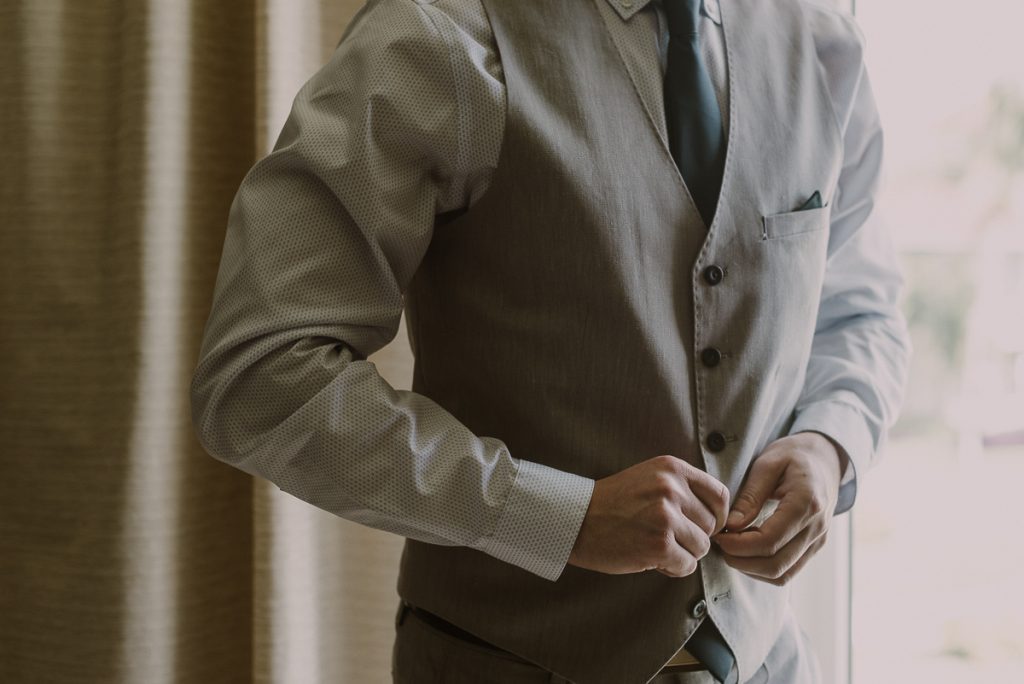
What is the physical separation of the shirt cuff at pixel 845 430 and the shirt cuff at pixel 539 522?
320mm

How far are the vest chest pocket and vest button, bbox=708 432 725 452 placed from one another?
0.61ft

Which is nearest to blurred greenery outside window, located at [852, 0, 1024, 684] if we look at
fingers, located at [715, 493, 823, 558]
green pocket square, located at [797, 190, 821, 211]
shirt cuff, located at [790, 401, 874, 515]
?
shirt cuff, located at [790, 401, 874, 515]

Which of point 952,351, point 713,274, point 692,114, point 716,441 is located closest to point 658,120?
point 692,114

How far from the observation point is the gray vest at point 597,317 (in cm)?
82

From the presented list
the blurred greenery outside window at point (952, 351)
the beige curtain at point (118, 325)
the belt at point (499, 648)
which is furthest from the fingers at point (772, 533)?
the blurred greenery outside window at point (952, 351)

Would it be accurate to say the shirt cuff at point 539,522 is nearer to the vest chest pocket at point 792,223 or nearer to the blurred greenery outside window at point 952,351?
the vest chest pocket at point 792,223

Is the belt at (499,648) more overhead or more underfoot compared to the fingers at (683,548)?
more underfoot

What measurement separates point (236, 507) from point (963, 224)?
3.76 ft

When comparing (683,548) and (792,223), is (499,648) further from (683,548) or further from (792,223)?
(792,223)

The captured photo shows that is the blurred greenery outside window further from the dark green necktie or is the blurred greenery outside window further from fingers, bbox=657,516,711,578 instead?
fingers, bbox=657,516,711,578

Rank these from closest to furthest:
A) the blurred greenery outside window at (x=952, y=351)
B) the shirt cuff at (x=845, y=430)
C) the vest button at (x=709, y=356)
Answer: the vest button at (x=709, y=356) < the shirt cuff at (x=845, y=430) < the blurred greenery outside window at (x=952, y=351)

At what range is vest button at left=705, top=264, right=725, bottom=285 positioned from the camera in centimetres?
86

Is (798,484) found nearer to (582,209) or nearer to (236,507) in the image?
(582,209)

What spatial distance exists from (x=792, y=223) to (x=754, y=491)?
0.26m
